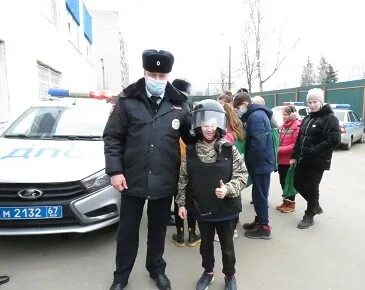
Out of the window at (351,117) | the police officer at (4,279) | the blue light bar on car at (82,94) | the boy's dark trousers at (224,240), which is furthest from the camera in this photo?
the window at (351,117)

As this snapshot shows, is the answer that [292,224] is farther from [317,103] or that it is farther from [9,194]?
[9,194]

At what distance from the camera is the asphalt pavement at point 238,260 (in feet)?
10.3

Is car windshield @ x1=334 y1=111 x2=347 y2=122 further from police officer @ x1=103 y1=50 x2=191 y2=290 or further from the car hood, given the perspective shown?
police officer @ x1=103 y1=50 x2=191 y2=290

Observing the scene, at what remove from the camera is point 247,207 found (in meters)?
5.43

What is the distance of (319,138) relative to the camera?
4.41 meters

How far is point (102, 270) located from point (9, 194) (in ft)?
3.76

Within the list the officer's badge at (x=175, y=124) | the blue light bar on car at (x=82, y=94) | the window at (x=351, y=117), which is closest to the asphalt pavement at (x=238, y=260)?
the officer's badge at (x=175, y=124)

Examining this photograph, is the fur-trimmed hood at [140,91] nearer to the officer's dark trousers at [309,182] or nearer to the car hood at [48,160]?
the car hood at [48,160]

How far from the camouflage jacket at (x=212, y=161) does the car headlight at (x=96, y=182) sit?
1000 millimetres

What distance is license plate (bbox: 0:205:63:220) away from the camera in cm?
327

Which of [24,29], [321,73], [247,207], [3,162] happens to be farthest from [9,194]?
[321,73]

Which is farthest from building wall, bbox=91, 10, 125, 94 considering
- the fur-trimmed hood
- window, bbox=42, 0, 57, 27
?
the fur-trimmed hood

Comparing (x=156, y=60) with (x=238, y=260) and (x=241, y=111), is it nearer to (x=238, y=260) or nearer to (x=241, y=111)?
(x=241, y=111)

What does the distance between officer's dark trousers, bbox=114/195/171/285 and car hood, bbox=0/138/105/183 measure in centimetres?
79
